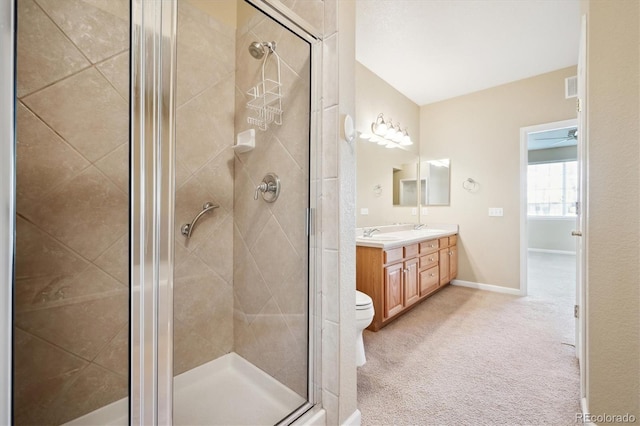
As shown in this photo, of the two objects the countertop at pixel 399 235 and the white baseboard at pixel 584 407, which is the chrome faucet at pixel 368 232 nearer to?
the countertop at pixel 399 235

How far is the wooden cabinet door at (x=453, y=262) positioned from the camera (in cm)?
365

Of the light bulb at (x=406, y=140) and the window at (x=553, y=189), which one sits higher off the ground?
the light bulb at (x=406, y=140)

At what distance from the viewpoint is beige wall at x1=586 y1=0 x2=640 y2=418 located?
1.13 metres

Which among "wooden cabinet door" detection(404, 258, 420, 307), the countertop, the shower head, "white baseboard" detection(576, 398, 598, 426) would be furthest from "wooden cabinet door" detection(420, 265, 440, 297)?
the shower head

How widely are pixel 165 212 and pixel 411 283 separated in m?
2.45

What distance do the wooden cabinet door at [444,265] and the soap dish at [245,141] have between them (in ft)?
8.95

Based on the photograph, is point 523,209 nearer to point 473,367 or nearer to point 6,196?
point 473,367

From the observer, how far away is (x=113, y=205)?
129cm

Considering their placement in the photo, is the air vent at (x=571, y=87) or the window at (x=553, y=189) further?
the window at (x=553, y=189)

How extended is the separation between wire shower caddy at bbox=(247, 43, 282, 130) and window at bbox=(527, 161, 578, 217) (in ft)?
23.5

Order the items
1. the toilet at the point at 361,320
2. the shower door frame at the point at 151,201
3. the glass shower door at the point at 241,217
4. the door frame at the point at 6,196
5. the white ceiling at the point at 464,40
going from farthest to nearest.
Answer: the white ceiling at the point at 464,40
the toilet at the point at 361,320
the glass shower door at the point at 241,217
the shower door frame at the point at 151,201
the door frame at the point at 6,196

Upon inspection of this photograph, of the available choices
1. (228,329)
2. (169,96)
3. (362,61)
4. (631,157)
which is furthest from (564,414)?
(362,61)

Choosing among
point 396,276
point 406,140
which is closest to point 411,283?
point 396,276

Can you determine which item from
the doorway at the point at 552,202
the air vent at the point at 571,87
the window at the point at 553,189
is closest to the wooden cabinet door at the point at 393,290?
the air vent at the point at 571,87
